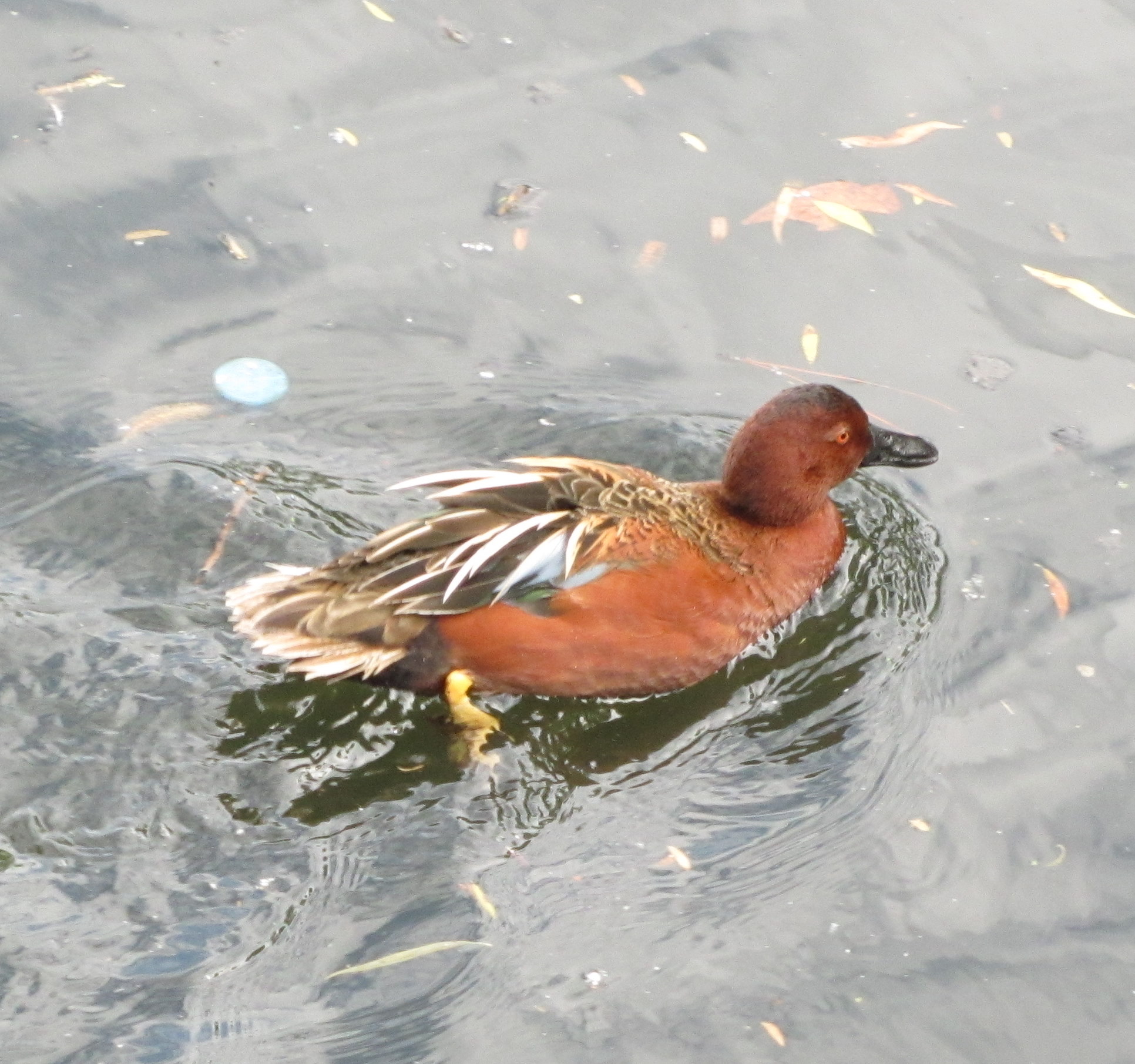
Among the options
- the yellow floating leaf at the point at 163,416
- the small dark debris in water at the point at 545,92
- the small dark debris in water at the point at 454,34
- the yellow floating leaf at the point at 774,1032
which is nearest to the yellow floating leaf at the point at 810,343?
the small dark debris in water at the point at 545,92

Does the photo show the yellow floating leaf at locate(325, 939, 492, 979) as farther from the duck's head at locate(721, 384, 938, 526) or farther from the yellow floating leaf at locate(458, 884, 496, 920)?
the duck's head at locate(721, 384, 938, 526)

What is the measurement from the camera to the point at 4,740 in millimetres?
4883

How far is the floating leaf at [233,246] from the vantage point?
6910 mm

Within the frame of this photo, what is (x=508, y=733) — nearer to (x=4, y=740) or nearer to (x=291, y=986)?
(x=291, y=986)

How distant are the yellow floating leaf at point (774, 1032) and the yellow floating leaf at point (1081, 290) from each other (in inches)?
175

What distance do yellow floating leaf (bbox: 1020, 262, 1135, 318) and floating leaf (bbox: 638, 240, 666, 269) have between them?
6.28ft

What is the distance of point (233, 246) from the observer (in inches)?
273

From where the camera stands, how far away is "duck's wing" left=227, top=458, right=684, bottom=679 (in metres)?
5.12

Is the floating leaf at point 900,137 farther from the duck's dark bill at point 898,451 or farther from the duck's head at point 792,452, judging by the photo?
the duck's head at point 792,452

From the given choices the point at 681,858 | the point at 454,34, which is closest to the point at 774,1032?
the point at 681,858

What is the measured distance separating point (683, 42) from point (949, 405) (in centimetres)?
305

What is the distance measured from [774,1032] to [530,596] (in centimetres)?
173

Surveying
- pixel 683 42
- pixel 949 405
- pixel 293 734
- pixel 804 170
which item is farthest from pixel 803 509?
pixel 683 42

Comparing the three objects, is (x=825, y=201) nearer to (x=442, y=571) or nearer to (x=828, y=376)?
(x=828, y=376)
